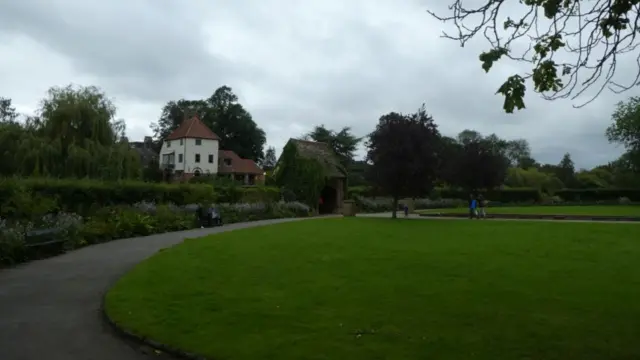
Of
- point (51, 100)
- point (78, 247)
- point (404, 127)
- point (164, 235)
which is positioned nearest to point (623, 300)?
point (78, 247)

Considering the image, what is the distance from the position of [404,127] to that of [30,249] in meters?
21.5

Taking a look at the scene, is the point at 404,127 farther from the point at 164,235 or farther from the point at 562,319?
the point at 562,319

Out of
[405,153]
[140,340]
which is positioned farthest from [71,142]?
[140,340]

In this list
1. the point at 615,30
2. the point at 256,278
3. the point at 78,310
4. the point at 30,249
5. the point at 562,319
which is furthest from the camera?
the point at 30,249

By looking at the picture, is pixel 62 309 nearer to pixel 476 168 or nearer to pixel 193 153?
pixel 476 168

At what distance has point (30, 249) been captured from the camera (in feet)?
50.8

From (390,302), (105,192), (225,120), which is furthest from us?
(225,120)

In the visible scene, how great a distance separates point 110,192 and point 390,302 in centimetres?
2074

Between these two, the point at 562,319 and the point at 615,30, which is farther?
Answer: the point at 562,319

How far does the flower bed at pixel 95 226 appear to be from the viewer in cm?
1513

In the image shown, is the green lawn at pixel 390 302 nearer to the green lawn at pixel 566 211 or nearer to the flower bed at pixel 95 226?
the flower bed at pixel 95 226

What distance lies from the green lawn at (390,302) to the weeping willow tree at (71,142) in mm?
19143

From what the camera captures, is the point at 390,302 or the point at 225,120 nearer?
the point at 390,302

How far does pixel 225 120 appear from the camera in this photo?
88.5 m
